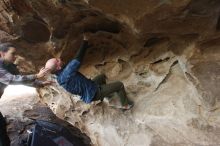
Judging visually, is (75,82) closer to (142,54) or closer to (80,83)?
(80,83)

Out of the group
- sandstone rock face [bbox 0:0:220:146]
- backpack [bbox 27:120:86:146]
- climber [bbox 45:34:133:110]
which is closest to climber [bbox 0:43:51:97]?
climber [bbox 45:34:133:110]

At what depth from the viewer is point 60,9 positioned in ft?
12.9

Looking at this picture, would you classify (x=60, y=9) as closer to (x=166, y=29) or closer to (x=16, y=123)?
(x=166, y=29)

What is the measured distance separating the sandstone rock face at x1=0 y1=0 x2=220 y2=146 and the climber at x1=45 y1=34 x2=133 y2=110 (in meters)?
0.20

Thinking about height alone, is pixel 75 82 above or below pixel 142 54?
below

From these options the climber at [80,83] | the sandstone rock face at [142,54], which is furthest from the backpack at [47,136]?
the climber at [80,83]

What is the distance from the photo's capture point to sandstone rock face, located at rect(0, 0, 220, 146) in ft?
11.7

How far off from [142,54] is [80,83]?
2.87 feet

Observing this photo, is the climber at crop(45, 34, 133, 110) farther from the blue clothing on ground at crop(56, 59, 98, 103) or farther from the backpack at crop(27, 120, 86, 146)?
the backpack at crop(27, 120, 86, 146)

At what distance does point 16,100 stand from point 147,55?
4188 mm

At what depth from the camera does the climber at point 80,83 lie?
4.18 meters

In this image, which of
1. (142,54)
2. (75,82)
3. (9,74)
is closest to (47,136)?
(75,82)

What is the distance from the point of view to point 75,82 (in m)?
4.29

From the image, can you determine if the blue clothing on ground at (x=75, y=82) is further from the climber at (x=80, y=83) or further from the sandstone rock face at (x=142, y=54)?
the sandstone rock face at (x=142, y=54)
